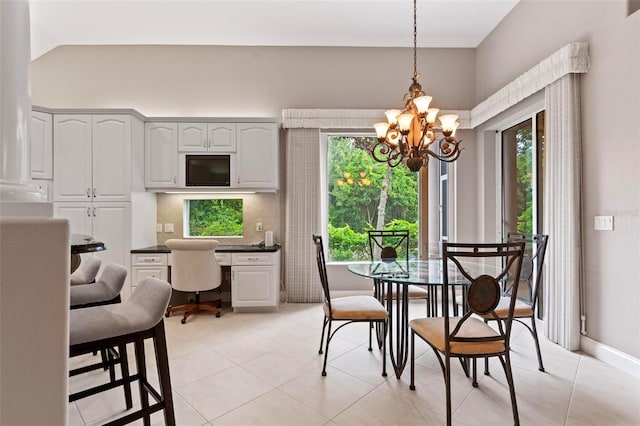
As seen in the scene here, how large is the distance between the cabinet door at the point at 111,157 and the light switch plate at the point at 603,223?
15.2 ft

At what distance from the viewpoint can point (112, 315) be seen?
4.58 feet

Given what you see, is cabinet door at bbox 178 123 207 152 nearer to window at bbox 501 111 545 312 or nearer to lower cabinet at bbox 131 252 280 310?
lower cabinet at bbox 131 252 280 310

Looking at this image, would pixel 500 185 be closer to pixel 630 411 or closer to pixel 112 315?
pixel 630 411

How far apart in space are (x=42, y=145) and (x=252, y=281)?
292cm

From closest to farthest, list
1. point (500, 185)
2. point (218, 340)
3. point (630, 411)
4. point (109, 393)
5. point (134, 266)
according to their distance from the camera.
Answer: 1. point (630, 411)
2. point (109, 393)
3. point (218, 340)
4. point (134, 266)
5. point (500, 185)

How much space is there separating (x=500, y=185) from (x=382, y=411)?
3357 millimetres

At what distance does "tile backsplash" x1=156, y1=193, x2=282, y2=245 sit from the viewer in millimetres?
4348

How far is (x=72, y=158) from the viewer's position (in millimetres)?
3797

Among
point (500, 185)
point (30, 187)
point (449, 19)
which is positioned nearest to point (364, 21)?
point (449, 19)

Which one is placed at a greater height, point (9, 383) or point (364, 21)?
point (364, 21)

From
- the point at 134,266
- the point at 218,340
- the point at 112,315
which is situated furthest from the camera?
the point at 134,266

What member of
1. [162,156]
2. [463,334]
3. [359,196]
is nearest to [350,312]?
[463,334]

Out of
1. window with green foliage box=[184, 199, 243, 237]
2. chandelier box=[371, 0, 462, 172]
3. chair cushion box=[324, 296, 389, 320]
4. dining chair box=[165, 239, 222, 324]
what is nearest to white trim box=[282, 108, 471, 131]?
window with green foliage box=[184, 199, 243, 237]

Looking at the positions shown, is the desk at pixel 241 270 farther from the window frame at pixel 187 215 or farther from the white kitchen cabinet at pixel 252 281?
the window frame at pixel 187 215
